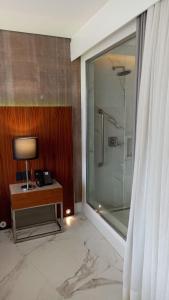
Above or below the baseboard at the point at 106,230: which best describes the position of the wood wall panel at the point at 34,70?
above

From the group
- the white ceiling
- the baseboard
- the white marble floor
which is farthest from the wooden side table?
the white ceiling

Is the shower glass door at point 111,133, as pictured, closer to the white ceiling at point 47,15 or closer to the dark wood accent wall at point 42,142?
the dark wood accent wall at point 42,142

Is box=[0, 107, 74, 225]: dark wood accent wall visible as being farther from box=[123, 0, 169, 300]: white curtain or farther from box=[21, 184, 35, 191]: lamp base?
box=[123, 0, 169, 300]: white curtain

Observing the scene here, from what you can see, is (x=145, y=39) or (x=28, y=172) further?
(x=28, y=172)

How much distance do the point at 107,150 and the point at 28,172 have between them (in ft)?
3.47

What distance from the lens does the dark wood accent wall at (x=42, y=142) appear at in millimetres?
2660

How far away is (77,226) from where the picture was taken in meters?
2.92

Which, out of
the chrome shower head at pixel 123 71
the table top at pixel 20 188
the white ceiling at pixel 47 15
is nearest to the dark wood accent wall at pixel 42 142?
the table top at pixel 20 188

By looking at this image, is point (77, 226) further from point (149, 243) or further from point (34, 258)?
point (149, 243)

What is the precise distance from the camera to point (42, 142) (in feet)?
9.38

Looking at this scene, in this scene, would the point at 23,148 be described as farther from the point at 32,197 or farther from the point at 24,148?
the point at 32,197

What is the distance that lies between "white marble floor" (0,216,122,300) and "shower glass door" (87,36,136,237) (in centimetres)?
35

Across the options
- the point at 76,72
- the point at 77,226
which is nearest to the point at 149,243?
the point at 77,226

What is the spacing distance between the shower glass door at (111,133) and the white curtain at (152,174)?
68cm
